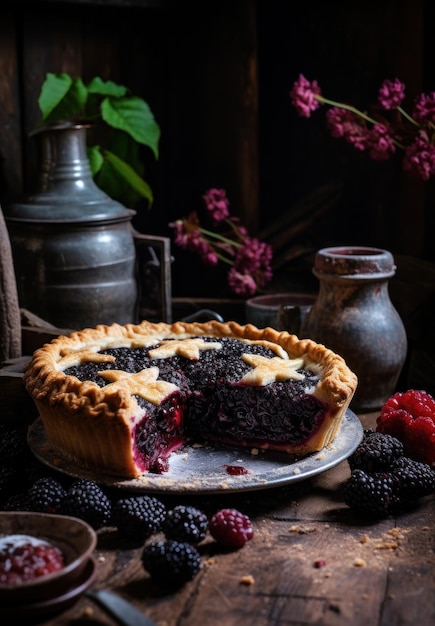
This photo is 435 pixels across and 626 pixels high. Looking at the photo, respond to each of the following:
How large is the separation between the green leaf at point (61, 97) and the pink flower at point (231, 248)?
859mm

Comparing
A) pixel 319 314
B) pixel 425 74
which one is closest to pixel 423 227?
A: pixel 425 74

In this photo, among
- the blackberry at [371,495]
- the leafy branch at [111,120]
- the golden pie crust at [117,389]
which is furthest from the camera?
the leafy branch at [111,120]

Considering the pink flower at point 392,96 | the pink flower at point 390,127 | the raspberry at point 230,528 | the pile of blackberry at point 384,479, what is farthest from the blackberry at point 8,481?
the pink flower at point 392,96

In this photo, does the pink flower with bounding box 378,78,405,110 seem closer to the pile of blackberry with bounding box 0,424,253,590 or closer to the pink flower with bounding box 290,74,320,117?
the pink flower with bounding box 290,74,320,117

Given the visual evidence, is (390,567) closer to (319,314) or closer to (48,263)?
(319,314)

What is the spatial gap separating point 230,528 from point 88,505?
1.58ft

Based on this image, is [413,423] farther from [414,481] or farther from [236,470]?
[236,470]

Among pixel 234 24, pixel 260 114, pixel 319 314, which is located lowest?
pixel 319 314

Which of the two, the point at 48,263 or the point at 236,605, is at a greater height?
the point at 48,263

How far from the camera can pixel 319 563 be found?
9.12ft

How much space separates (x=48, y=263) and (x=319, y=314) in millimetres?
1461

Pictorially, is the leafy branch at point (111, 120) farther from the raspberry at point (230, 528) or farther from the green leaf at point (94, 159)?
the raspberry at point (230, 528)

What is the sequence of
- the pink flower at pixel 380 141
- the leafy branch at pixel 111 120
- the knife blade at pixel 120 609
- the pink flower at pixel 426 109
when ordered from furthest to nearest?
the leafy branch at pixel 111 120
the pink flower at pixel 380 141
the pink flower at pixel 426 109
the knife blade at pixel 120 609

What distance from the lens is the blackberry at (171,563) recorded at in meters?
2.61
